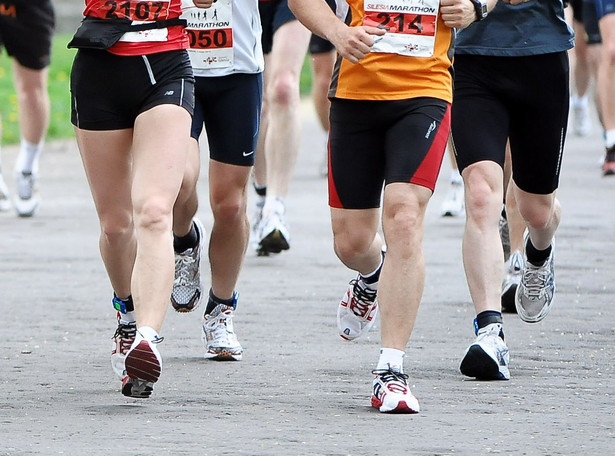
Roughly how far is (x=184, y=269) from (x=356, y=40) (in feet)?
6.21

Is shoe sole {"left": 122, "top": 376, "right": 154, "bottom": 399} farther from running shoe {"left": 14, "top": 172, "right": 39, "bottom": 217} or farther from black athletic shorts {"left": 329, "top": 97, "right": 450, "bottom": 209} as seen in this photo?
running shoe {"left": 14, "top": 172, "right": 39, "bottom": 217}

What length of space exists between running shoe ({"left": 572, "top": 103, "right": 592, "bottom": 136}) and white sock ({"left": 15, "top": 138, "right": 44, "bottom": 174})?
289 inches

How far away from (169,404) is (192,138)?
4.77 feet

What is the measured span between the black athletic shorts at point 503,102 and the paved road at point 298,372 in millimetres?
913

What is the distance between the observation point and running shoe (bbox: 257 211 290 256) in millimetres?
9812

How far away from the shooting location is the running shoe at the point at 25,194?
39.8ft

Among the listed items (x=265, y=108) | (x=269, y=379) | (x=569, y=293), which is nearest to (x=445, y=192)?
(x=265, y=108)

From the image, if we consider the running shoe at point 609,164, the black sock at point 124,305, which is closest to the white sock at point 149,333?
the black sock at point 124,305

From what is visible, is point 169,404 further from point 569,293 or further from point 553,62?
point 569,293

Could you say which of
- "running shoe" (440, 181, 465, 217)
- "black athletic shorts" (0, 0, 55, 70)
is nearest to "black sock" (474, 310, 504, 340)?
"running shoe" (440, 181, 465, 217)

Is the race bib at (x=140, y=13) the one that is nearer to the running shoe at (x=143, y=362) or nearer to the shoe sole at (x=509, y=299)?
the running shoe at (x=143, y=362)

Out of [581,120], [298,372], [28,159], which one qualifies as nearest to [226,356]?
[298,372]

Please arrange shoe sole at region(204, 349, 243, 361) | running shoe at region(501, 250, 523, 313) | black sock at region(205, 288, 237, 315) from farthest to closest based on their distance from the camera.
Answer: running shoe at region(501, 250, 523, 313) < black sock at region(205, 288, 237, 315) < shoe sole at region(204, 349, 243, 361)

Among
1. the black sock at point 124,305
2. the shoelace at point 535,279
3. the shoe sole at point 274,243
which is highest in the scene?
the black sock at point 124,305
